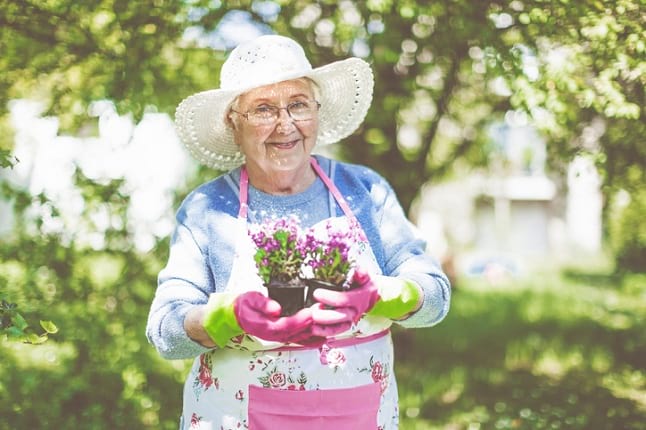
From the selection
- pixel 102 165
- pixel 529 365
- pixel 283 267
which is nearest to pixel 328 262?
pixel 283 267

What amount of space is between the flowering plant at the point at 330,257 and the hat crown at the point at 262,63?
0.62 m

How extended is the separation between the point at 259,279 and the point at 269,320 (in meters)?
0.39

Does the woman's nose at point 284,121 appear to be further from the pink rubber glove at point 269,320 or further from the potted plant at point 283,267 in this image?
the pink rubber glove at point 269,320

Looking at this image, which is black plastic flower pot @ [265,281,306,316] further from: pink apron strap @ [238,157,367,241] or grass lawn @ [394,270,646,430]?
grass lawn @ [394,270,646,430]

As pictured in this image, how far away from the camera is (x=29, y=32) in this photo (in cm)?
334

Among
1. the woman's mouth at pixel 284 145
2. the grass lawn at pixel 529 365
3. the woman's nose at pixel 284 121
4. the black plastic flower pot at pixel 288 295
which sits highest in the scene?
the woman's nose at pixel 284 121

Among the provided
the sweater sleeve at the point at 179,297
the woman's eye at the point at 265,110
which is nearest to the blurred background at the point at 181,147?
the sweater sleeve at the point at 179,297

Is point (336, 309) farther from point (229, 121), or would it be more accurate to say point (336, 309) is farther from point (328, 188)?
point (229, 121)

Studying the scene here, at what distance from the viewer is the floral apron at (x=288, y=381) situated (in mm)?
2062

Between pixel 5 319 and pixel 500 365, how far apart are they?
453cm

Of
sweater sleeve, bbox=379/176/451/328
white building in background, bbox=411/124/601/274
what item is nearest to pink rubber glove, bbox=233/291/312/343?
sweater sleeve, bbox=379/176/451/328

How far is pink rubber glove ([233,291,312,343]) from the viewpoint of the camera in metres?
1.72

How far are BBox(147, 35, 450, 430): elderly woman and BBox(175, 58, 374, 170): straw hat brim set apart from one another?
0.01 m

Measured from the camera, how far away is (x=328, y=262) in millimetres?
1771
